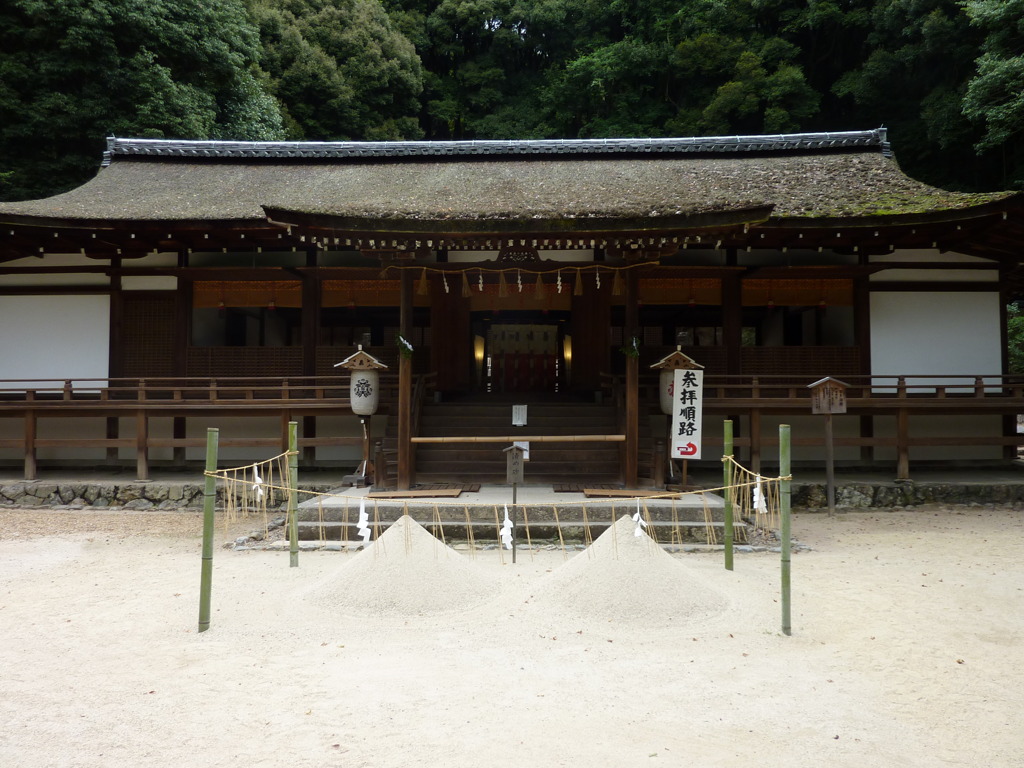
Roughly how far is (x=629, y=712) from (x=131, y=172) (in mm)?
13939

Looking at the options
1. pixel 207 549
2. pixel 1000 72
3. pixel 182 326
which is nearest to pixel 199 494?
pixel 182 326

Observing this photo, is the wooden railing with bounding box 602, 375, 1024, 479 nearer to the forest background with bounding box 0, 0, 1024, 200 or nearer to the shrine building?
the shrine building

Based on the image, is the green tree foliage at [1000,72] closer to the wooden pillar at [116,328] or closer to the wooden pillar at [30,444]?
the wooden pillar at [116,328]

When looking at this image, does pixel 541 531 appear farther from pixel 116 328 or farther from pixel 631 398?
pixel 116 328

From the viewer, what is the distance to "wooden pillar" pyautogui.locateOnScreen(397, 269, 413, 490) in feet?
30.3

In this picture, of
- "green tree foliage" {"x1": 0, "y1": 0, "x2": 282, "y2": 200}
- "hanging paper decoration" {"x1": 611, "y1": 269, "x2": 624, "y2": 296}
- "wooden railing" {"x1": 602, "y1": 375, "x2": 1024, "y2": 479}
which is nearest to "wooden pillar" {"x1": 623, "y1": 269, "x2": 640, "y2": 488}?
"hanging paper decoration" {"x1": 611, "y1": 269, "x2": 624, "y2": 296}

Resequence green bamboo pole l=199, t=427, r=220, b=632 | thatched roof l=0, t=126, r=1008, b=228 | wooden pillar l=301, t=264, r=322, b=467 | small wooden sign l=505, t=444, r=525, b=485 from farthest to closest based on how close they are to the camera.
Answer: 1. wooden pillar l=301, t=264, r=322, b=467
2. thatched roof l=0, t=126, r=1008, b=228
3. small wooden sign l=505, t=444, r=525, b=485
4. green bamboo pole l=199, t=427, r=220, b=632

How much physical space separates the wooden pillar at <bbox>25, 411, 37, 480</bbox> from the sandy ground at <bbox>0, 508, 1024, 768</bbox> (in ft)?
13.2

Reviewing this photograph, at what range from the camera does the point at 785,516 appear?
517 cm

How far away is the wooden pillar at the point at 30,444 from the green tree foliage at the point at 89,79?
11536 millimetres

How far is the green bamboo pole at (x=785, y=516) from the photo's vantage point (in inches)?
194

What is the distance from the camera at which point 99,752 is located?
3275mm

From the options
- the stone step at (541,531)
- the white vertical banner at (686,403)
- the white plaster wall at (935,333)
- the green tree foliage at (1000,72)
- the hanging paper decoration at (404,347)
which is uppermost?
the green tree foliage at (1000,72)

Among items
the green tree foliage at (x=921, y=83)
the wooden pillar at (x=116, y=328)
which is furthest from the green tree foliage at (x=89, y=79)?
the green tree foliage at (x=921, y=83)
